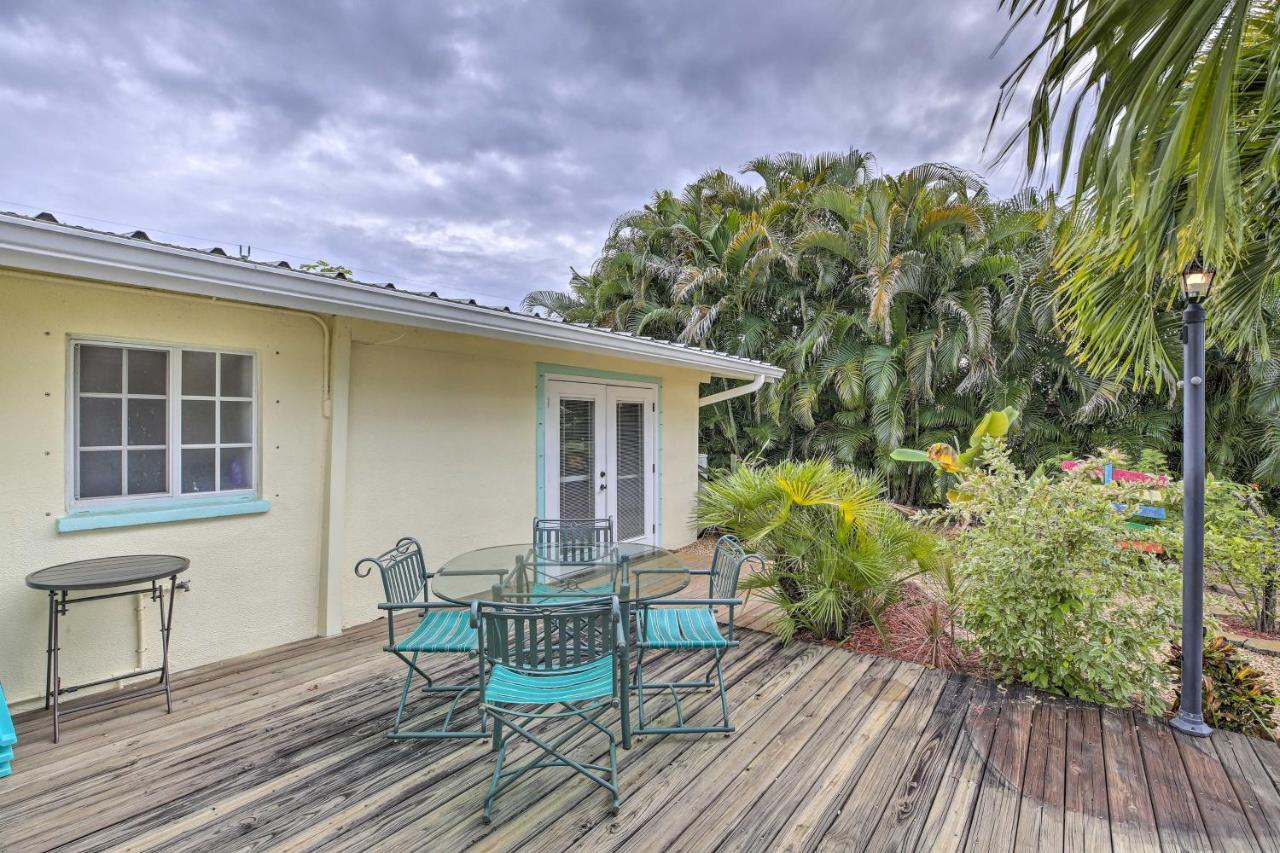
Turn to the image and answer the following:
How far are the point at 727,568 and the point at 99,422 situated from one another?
12.5 feet

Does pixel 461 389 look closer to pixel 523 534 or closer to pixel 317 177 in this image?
pixel 523 534

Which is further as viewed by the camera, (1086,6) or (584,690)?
(584,690)

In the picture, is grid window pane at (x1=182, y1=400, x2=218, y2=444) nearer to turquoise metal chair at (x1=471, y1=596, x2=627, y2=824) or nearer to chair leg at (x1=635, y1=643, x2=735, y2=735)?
turquoise metal chair at (x1=471, y1=596, x2=627, y2=824)

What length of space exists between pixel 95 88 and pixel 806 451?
1066 cm

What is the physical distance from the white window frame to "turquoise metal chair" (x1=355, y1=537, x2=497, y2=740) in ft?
4.62

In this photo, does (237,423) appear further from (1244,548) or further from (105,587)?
(1244,548)

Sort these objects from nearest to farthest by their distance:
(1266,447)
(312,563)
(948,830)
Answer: (948,830)
(312,563)
(1266,447)

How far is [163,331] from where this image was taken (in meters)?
3.49

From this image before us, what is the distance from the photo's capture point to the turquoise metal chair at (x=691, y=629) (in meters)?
2.95

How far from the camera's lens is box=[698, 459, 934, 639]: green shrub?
13.8 feet

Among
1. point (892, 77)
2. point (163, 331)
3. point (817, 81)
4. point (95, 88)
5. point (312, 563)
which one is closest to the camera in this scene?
point (163, 331)

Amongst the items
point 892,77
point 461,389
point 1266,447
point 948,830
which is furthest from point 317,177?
point 1266,447

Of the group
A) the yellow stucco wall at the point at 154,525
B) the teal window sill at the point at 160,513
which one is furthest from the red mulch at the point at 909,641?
the teal window sill at the point at 160,513

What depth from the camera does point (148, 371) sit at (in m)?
3.52
